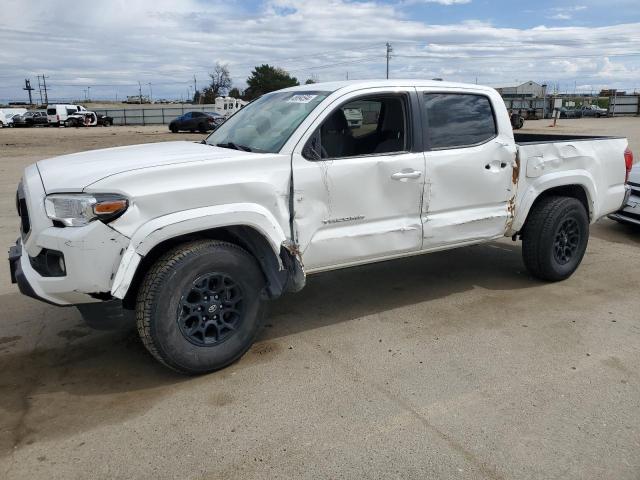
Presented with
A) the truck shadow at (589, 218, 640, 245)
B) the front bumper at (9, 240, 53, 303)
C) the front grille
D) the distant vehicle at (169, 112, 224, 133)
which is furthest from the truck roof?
the distant vehicle at (169, 112, 224, 133)

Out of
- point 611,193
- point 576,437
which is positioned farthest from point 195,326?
point 611,193

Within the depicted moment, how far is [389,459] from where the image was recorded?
2807mm

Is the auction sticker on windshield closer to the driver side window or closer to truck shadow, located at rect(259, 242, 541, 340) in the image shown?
the driver side window

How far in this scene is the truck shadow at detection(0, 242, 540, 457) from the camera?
10.6 feet

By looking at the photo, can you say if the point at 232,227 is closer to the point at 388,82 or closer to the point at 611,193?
the point at 388,82

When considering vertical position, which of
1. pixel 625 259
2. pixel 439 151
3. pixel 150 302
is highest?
pixel 439 151

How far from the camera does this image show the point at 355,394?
3426 mm

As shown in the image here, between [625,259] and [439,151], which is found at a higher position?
[439,151]

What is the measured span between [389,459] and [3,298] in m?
3.96

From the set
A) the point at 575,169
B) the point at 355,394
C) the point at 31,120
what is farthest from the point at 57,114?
the point at 355,394

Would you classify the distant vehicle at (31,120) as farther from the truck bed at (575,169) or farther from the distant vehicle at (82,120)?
the truck bed at (575,169)

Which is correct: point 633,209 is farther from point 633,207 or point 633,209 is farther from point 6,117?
point 6,117

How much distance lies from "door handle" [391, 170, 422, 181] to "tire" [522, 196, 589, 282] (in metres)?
1.61

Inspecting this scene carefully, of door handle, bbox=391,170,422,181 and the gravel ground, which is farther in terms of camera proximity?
door handle, bbox=391,170,422,181
